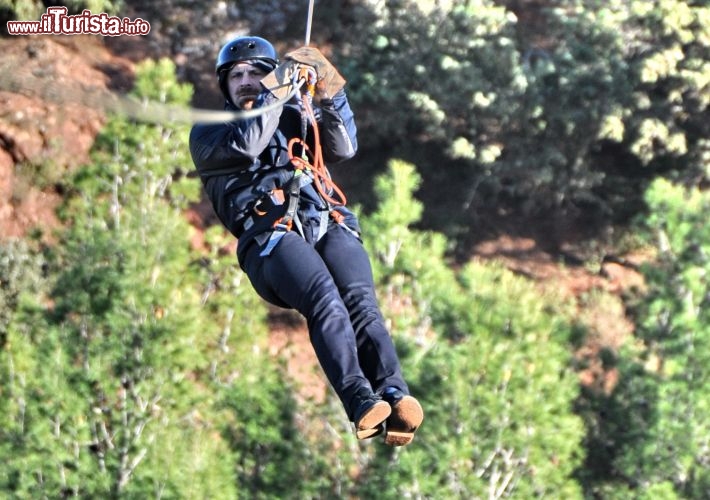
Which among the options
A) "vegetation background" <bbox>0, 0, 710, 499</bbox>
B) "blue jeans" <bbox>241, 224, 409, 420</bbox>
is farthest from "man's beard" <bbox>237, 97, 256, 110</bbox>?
"vegetation background" <bbox>0, 0, 710, 499</bbox>

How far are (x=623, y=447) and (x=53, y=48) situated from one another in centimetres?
956

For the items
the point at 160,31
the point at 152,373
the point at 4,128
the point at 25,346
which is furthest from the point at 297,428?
the point at 160,31

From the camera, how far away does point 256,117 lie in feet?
16.7

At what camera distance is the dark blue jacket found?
17.2 feet

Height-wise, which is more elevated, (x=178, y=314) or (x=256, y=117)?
(x=256, y=117)

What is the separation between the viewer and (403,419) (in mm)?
4820

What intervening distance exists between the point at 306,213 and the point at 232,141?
1.42ft

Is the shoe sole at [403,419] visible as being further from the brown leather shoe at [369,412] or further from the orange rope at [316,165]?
the orange rope at [316,165]

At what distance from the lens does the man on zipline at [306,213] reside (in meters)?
4.90

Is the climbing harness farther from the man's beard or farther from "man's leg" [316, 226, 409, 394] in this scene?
the man's beard

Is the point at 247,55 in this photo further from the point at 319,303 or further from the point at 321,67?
the point at 319,303

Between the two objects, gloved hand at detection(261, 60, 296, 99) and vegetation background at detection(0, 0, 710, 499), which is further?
vegetation background at detection(0, 0, 710, 499)

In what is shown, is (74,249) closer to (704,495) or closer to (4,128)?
(4,128)

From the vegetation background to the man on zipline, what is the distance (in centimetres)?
929
